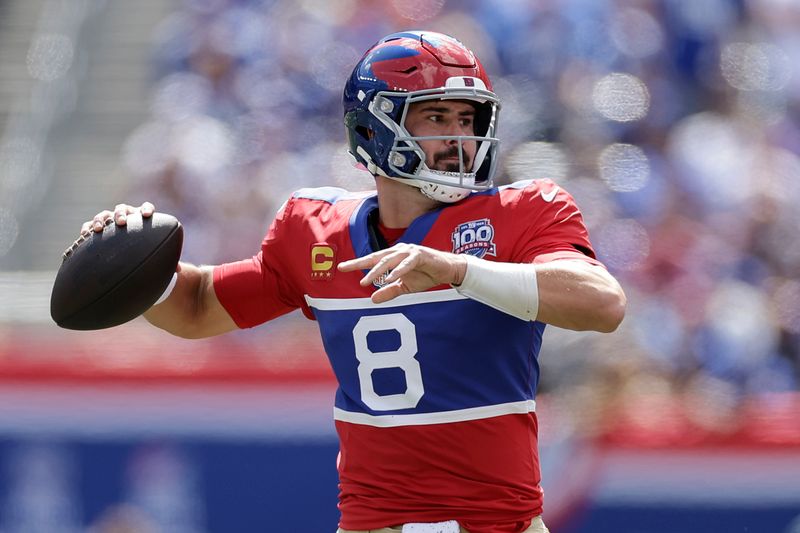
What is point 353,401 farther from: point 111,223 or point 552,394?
point 552,394

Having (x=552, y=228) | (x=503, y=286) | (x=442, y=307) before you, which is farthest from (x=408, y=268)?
(x=552, y=228)

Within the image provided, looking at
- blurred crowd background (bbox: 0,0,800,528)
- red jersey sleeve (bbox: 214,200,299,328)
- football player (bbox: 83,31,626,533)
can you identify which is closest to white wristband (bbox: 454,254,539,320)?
football player (bbox: 83,31,626,533)

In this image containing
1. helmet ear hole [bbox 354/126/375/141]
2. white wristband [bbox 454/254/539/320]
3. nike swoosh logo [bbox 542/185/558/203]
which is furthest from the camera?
helmet ear hole [bbox 354/126/375/141]

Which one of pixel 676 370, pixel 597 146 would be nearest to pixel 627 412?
pixel 676 370

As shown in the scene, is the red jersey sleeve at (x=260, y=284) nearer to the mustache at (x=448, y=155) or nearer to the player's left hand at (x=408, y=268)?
the mustache at (x=448, y=155)

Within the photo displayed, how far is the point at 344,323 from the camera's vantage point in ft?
9.01

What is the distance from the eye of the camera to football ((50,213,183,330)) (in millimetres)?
2840

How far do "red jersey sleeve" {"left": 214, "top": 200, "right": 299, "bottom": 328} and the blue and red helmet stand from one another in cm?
33

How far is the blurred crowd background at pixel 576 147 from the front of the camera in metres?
5.00

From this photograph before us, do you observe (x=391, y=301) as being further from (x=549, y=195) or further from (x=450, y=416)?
(x=549, y=195)

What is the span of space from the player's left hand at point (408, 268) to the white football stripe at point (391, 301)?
12.2 inches

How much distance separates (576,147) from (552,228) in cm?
335

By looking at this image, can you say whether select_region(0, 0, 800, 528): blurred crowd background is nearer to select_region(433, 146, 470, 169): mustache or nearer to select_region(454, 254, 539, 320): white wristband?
select_region(433, 146, 470, 169): mustache

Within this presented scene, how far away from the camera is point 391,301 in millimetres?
2656
